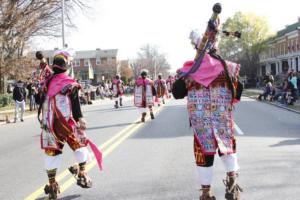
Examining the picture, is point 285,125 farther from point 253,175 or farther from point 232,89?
point 232,89

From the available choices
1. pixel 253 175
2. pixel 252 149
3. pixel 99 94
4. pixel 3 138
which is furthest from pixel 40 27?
pixel 253 175

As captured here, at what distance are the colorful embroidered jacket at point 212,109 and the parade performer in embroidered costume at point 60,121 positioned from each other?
1.67 metres

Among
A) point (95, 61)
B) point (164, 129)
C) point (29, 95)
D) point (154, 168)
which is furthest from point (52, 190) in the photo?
point (95, 61)

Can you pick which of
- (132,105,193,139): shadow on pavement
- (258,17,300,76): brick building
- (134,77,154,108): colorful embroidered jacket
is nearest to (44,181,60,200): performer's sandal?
(132,105,193,139): shadow on pavement

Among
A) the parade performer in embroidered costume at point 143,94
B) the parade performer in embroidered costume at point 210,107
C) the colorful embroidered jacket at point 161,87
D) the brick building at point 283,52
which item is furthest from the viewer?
the brick building at point 283,52

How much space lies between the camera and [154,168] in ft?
25.6

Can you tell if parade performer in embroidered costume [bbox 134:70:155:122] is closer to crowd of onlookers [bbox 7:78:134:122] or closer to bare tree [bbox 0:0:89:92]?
crowd of onlookers [bbox 7:78:134:122]

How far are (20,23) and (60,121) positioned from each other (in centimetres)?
2497

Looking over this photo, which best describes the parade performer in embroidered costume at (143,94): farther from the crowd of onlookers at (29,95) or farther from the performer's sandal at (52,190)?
the performer's sandal at (52,190)

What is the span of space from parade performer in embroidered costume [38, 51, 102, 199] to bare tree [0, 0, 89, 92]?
73.1 ft

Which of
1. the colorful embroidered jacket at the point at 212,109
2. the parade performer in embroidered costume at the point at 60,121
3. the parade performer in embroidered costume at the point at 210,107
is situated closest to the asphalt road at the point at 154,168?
the parade performer in embroidered costume at the point at 60,121

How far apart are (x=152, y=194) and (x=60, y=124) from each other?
143 cm

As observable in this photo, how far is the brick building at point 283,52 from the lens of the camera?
6491 cm

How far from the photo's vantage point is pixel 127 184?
6.64 m
